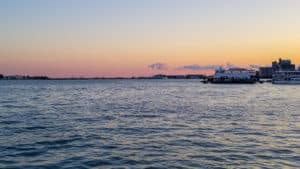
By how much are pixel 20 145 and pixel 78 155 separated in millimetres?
4305

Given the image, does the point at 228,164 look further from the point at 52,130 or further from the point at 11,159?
the point at 52,130

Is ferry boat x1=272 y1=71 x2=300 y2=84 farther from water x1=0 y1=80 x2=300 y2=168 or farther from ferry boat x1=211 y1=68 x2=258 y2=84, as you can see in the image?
water x1=0 y1=80 x2=300 y2=168

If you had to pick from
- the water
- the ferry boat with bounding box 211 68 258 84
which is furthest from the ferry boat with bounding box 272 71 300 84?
the water

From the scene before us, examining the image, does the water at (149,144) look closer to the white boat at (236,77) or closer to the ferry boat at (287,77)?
the ferry boat at (287,77)

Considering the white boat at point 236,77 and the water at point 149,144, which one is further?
the white boat at point 236,77

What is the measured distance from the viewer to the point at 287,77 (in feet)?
575

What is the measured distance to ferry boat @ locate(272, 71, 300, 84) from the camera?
16938 centimetres

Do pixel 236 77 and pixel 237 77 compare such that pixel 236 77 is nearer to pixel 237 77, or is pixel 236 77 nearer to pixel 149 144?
pixel 237 77

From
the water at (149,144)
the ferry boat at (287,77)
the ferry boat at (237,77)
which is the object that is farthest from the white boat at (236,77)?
the water at (149,144)

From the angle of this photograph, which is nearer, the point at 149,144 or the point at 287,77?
the point at 149,144

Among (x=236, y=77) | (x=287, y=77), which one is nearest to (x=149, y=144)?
(x=287, y=77)

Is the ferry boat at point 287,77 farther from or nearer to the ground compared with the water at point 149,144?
farther from the ground

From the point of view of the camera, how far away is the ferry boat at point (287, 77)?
169 m

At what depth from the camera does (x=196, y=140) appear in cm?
2045
